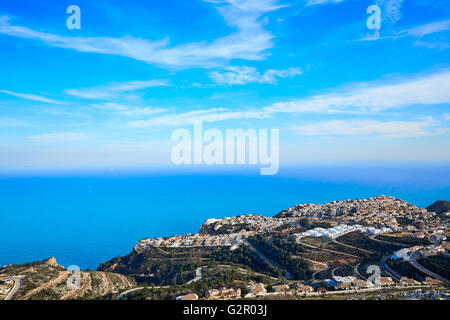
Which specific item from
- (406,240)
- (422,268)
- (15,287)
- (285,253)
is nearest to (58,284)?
(15,287)

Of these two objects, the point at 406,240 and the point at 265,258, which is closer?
the point at 406,240

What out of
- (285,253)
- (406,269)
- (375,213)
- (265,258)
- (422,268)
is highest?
(422,268)

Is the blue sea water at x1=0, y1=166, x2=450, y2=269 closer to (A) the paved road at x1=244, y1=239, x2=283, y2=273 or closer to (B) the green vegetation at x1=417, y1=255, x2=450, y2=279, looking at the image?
(A) the paved road at x1=244, y1=239, x2=283, y2=273

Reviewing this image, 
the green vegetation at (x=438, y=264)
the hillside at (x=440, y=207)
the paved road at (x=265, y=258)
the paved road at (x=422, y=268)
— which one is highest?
the green vegetation at (x=438, y=264)

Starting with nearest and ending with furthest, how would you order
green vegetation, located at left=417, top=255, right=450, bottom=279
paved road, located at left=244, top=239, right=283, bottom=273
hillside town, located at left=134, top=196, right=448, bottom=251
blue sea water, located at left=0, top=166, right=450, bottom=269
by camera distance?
green vegetation, located at left=417, top=255, right=450, bottom=279
paved road, located at left=244, top=239, right=283, bottom=273
hillside town, located at left=134, top=196, right=448, bottom=251
blue sea water, located at left=0, top=166, right=450, bottom=269

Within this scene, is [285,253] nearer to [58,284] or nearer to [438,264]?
[438,264]

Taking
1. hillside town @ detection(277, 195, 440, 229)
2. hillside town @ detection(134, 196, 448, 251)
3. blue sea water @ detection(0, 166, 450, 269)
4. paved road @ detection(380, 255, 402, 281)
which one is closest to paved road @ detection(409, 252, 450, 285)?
paved road @ detection(380, 255, 402, 281)

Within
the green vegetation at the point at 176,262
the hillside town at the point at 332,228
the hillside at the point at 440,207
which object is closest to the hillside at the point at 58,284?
the green vegetation at the point at 176,262

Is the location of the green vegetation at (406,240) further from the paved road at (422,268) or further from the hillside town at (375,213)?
the hillside town at (375,213)

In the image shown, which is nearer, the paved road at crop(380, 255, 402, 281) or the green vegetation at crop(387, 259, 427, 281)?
the green vegetation at crop(387, 259, 427, 281)

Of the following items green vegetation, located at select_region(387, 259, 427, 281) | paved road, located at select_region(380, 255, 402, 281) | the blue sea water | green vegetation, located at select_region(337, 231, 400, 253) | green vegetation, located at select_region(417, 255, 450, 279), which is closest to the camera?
green vegetation, located at select_region(417, 255, 450, 279)
